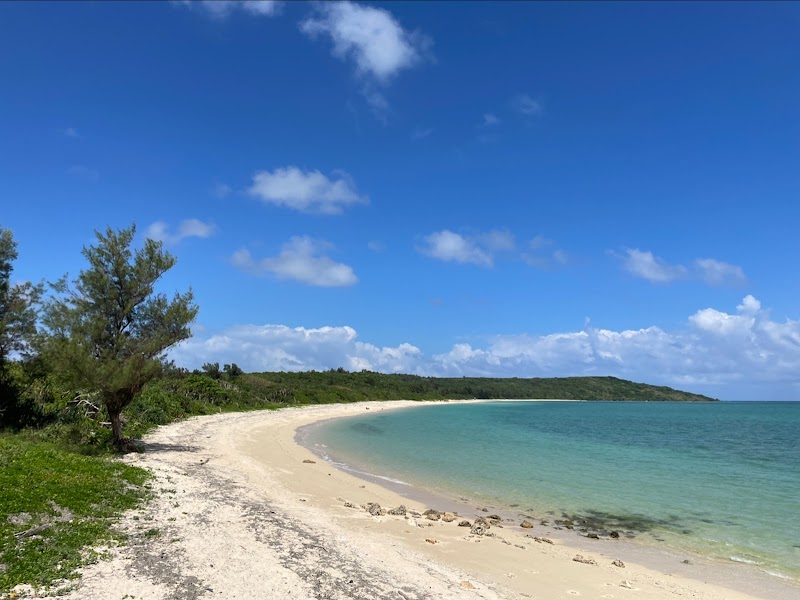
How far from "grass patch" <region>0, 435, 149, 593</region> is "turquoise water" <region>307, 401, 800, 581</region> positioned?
46.2 feet

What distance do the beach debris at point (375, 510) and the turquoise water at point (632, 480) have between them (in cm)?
589

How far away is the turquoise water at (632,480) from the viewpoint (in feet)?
55.7

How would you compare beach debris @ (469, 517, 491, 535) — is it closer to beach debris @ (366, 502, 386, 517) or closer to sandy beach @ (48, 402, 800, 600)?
sandy beach @ (48, 402, 800, 600)

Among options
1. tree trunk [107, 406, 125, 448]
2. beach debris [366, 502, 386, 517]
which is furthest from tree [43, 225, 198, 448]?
beach debris [366, 502, 386, 517]

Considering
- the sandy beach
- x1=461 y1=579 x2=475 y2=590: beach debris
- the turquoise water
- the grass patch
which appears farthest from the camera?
the turquoise water

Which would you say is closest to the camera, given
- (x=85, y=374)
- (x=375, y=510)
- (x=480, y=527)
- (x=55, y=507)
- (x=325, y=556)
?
(x=325, y=556)

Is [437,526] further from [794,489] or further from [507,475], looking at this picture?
[794,489]

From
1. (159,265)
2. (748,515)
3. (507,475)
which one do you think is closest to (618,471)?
(507,475)

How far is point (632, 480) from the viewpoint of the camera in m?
27.0

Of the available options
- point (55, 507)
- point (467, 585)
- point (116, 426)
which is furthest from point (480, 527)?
point (116, 426)

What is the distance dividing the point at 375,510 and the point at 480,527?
3.83m

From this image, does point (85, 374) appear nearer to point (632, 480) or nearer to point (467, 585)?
point (467, 585)

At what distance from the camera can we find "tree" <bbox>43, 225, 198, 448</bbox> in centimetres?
2145

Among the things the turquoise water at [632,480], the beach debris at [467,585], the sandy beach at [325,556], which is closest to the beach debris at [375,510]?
the sandy beach at [325,556]
